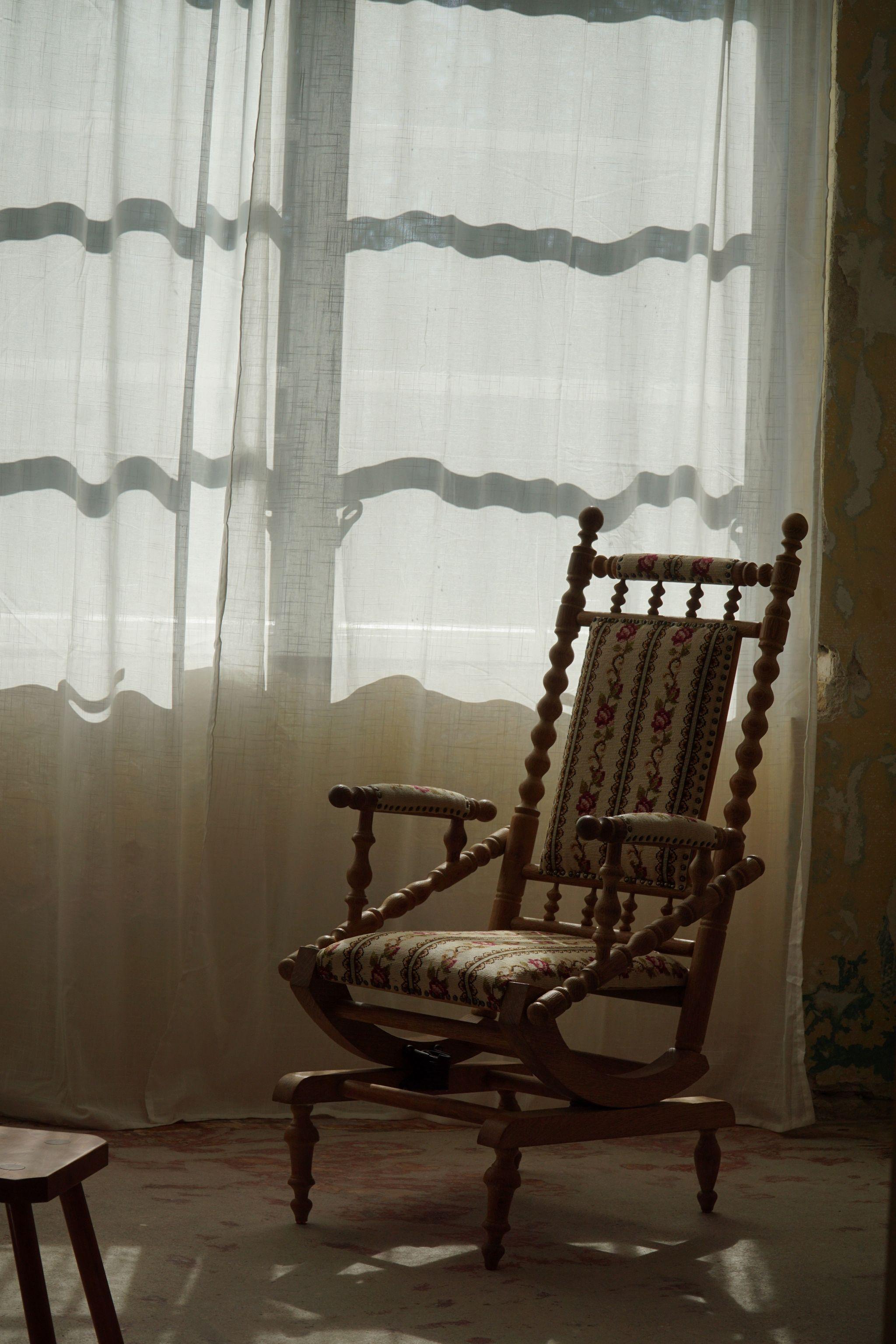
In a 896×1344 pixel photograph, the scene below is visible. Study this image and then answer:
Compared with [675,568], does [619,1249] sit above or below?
below

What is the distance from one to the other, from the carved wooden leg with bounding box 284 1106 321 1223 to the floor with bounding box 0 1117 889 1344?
40 mm

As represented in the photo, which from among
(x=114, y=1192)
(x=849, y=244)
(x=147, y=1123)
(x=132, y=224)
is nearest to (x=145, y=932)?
(x=147, y=1123)

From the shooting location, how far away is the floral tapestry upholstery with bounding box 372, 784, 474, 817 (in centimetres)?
238

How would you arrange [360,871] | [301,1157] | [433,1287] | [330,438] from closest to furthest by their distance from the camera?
1. [433,1287]
2. [301,1157]
3. [360,871]
4. [330,438]

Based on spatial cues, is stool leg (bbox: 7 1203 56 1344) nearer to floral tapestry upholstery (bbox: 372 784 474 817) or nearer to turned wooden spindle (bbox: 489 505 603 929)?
floral tapestry upholstery (bbox: 372 784 474 817)

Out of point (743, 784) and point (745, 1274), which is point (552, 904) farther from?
point (745, 1274)

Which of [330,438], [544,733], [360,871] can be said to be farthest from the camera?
[330,438]

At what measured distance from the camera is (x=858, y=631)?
10.3ft

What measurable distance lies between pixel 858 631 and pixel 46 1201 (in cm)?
237

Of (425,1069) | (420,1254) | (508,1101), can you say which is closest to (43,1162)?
(420,1254)

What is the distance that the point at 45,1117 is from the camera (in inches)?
109

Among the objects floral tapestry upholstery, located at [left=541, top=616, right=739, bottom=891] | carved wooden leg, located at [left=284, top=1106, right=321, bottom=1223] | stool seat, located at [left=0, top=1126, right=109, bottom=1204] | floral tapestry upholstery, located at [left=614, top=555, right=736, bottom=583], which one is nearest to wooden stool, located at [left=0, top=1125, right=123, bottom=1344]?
stool seat, located at [left=0, top=1126, right=109, bottom=1204]

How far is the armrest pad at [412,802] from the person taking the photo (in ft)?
7.63

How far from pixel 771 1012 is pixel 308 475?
159cm
